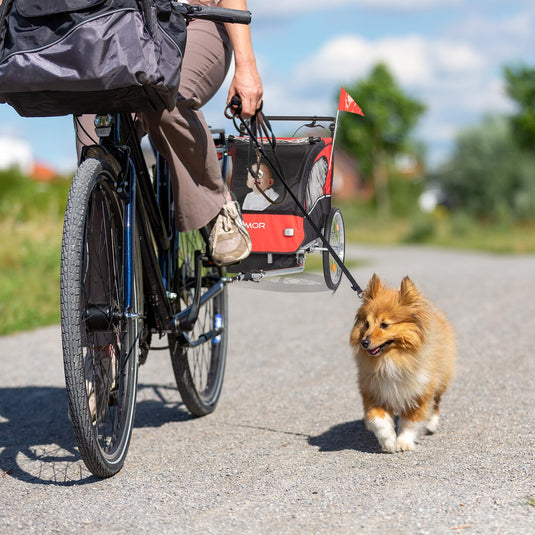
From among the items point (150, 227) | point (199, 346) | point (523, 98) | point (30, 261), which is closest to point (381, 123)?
point (523, 98)

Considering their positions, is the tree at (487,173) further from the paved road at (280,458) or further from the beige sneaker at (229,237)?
the beige sneaker at (229,237)

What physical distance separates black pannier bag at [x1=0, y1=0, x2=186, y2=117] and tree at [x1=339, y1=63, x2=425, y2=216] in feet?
128

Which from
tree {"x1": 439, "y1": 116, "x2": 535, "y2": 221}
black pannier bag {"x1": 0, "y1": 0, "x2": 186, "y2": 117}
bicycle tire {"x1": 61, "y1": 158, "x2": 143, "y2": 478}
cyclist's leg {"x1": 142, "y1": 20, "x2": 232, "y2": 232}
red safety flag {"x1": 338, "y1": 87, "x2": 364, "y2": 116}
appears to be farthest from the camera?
tree {"x1": 439, "y1": 116, "x2": 535, "y2": 221}

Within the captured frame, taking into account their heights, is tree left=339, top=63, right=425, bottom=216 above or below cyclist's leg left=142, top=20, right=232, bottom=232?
above

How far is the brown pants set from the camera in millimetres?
3465

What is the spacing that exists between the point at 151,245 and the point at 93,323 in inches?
21.5

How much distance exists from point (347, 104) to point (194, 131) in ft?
2.40

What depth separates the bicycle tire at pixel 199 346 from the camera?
4.21 metres

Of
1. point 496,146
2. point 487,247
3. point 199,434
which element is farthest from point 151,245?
point 496,146

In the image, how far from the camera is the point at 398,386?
3951 millimetres

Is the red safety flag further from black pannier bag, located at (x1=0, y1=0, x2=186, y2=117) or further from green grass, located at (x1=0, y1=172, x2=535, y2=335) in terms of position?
green grass, located at (x1=0, y1=172, x2=535, y2=335)

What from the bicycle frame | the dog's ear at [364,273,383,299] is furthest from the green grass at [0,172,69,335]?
the dog's ear at [364,273,383,299]

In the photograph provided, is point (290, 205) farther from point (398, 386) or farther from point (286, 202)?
point (398, 386)

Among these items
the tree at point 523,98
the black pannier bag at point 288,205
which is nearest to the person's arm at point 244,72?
the black pannier bag at point 288,205
